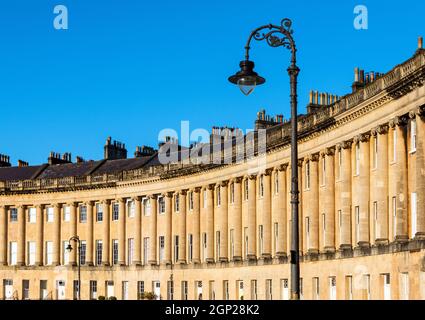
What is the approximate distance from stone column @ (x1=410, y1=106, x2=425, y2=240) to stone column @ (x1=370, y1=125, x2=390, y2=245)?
462 cm

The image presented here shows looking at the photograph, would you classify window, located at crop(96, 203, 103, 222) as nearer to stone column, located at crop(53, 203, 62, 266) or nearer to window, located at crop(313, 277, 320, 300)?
stone column, located at crop(53, 203, 62, 266)

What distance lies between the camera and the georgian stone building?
45.6 meters

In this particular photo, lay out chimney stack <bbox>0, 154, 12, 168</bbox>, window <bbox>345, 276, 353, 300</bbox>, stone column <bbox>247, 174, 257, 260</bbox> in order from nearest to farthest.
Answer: window <bbox>345, 276, 353, 300</bbox> < stone column <bbox>247, 174, 257, 260</bbox> < chimney stack <bbox>0, 154, 12, 168</bbox>

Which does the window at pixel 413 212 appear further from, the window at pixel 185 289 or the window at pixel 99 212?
the window at pixel 99 212

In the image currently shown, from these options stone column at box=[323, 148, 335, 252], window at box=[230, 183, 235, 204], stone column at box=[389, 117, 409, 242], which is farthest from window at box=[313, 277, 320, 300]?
window at box=[230, 183, 235, 204]

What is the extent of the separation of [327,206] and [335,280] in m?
4.53

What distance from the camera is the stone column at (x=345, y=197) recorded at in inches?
2058

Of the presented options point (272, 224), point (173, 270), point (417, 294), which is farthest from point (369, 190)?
point (173, 270)

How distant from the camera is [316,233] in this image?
57250 mm

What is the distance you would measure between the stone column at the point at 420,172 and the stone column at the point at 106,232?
160ft

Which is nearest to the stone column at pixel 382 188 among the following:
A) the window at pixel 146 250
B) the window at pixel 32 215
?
the window at pixel 146 250

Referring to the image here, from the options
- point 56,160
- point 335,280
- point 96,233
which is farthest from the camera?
point 56,160

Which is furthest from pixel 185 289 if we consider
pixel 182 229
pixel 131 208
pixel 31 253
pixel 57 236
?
pixel 31 253
